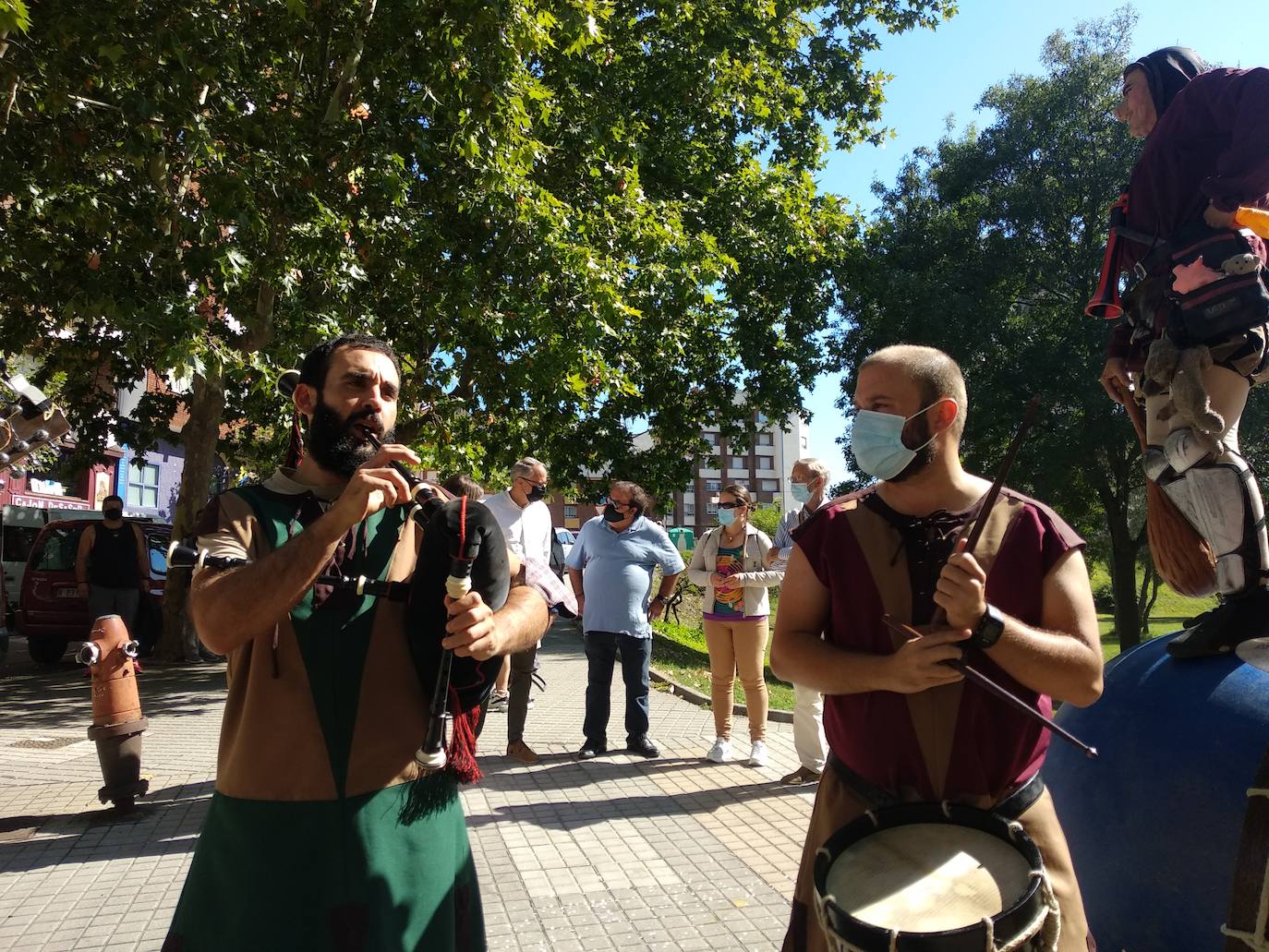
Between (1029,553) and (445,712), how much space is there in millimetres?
1394

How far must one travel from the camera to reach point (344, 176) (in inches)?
374

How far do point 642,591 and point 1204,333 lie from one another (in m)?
5.84

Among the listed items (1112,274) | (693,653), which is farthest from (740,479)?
(1112,274)

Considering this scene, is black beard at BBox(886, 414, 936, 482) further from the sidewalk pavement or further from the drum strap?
the sidewalk pavement

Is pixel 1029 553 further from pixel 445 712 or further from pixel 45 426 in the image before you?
pixel 45 426

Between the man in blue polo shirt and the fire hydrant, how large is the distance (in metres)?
3.33

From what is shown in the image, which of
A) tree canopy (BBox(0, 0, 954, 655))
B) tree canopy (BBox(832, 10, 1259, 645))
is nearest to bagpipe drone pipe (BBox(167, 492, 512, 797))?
tree canopy (BBox(0, 0, 954, 655))

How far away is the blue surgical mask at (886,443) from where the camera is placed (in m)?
2.30

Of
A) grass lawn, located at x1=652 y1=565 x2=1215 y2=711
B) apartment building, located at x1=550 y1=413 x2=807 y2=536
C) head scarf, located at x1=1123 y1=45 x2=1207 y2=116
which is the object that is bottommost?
grass lawn, located at x1=652 y1=565 x2=1215 y2=711

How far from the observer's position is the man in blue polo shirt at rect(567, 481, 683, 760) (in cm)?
824

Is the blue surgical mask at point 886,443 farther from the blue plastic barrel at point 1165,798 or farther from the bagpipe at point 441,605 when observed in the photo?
the blue plastic barrel at point 1165,798

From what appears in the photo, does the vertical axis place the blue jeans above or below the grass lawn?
above

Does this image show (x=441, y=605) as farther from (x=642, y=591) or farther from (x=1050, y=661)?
(x=642, y=591)

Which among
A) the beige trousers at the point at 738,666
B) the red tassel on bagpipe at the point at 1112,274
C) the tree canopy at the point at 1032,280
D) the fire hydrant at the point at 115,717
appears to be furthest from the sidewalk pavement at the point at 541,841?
the tree canopy at the point at 1032,280
